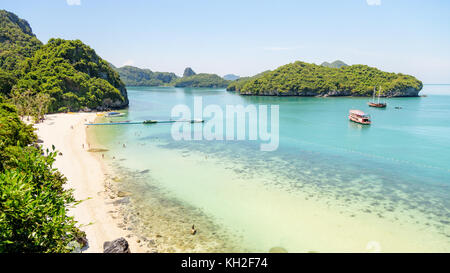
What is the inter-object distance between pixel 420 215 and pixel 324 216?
9.85 m

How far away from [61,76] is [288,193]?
107 metres

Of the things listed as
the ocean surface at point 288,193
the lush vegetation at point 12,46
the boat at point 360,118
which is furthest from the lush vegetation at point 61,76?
the boat at point 360,118

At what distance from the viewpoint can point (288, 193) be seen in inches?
1217

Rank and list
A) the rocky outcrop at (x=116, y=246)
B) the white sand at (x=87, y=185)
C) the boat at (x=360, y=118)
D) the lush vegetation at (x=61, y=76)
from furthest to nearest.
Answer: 1. the lush vegetation at (x=61, y=76)
2. the boat at (x=360, y=118)
3. the white sand at (x=87, y=185)
4. the rocky outcrop at (x=116, y=246)

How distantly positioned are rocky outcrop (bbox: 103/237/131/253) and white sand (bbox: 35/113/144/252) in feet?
2.97

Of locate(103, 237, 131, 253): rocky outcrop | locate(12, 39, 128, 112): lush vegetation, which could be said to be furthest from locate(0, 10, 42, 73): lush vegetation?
locate(103, 237, 131, 253): rocky outcrop

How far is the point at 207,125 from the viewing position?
77375 mm

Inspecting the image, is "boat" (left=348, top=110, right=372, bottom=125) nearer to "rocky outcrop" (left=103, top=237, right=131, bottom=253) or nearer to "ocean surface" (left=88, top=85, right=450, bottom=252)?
"ocean surface" (left=88, top=85, right=450, bottom=252)

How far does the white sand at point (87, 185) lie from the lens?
844 inches

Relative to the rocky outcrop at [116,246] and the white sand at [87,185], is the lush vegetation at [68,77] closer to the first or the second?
the white sand at [87,185]

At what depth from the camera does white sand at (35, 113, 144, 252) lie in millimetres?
21438

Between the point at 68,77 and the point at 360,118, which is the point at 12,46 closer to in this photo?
the point at 68,77

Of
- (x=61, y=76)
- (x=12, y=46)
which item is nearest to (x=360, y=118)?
(x=61, y=76)

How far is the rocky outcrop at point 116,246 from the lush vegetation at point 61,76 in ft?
290
